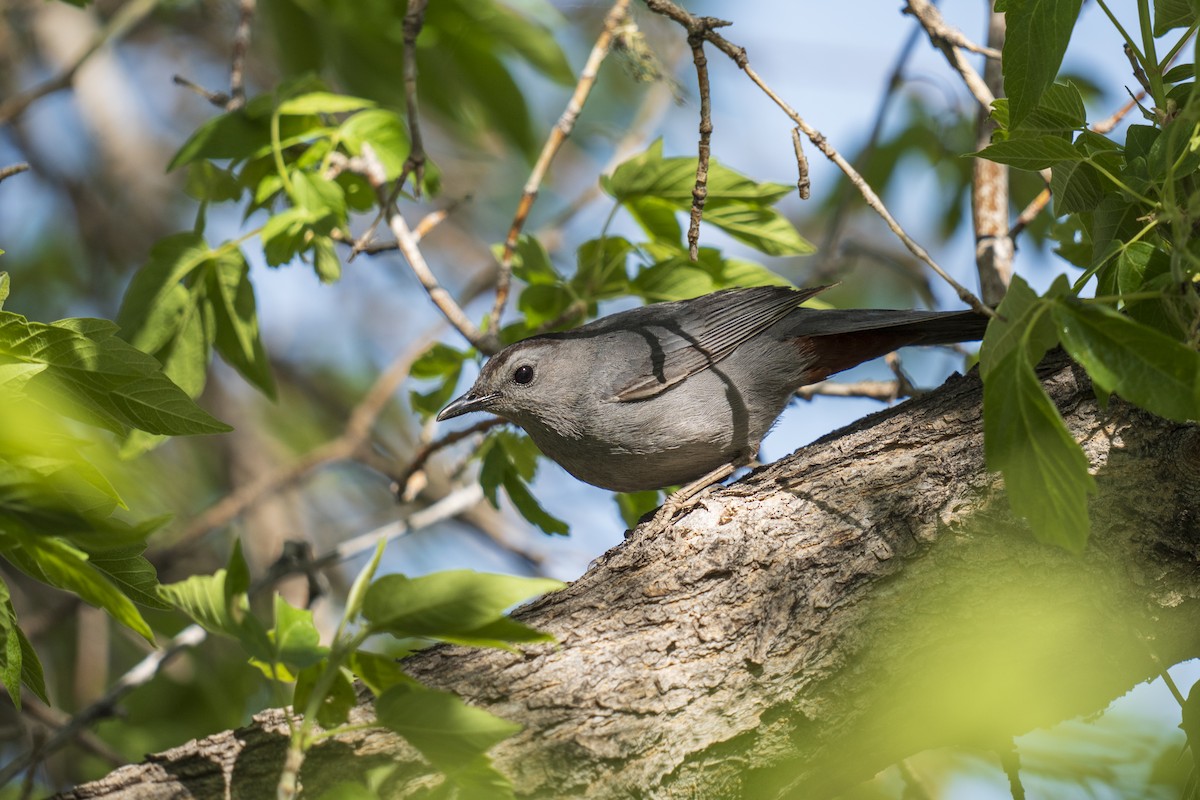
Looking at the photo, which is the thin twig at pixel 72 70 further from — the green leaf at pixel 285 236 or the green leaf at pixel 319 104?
the green leaf at pixel 285 236

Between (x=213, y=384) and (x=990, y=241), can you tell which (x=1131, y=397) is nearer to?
(x=990, y=241)

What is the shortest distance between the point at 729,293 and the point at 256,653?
309 cm

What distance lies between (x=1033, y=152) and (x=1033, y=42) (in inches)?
13.0

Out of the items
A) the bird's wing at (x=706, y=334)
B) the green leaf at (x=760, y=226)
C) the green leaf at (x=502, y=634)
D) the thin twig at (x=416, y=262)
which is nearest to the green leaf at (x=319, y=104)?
the thin twig at (x=416, y=262)

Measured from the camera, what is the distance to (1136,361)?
1996 mm

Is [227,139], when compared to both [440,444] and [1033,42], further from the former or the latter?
[1033,42]

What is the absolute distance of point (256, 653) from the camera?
7.03 ft

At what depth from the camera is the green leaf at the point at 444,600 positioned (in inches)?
75.9

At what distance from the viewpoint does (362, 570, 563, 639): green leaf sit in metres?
1.93

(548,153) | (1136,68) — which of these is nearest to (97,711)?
(548,153)

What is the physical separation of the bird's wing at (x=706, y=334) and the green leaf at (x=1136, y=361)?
2.51 m

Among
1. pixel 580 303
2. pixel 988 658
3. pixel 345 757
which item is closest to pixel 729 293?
pixel 580 303

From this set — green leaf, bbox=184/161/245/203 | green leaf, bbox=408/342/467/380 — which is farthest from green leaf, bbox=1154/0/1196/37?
green leaf, bbox=184/161/245/203

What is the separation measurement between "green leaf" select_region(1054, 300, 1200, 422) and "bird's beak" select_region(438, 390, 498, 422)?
10.4 ft
